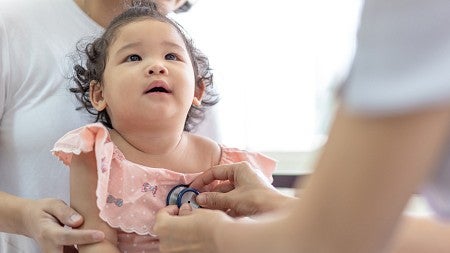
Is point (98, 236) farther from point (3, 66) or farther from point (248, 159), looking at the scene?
point (3, 66)

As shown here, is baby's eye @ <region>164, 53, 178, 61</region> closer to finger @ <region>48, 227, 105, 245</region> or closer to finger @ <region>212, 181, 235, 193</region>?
finger @ <region>212, 181, 235, 193</region>

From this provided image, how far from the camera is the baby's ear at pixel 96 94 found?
4.44 feet

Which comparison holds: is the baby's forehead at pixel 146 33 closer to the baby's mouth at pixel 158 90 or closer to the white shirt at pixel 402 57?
the baby's mouth at pixel 158 90

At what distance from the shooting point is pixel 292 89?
7.43 feet

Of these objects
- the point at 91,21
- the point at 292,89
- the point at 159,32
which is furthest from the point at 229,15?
the point at 159,32

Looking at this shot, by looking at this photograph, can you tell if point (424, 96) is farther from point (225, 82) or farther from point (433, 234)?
point (225, 82)

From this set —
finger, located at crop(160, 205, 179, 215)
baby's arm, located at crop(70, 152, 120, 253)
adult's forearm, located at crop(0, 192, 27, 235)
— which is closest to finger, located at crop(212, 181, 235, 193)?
finger, located at crop(160, 205, 179, 215)

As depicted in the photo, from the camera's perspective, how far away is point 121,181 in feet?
4.04

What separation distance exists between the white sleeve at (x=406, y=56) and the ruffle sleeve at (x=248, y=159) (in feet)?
2.75

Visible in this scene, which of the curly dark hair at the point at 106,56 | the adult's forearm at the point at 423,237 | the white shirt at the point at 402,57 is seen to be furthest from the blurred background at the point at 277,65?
the white shirt at the point at 402,57

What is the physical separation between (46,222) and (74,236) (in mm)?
104

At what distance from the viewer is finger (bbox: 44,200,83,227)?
1.20 m

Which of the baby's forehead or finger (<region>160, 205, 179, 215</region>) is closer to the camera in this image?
finger (<region>160, 205, 179, 215</region>)

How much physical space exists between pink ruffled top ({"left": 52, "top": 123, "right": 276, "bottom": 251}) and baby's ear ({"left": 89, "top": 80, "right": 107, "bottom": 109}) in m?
0.12
